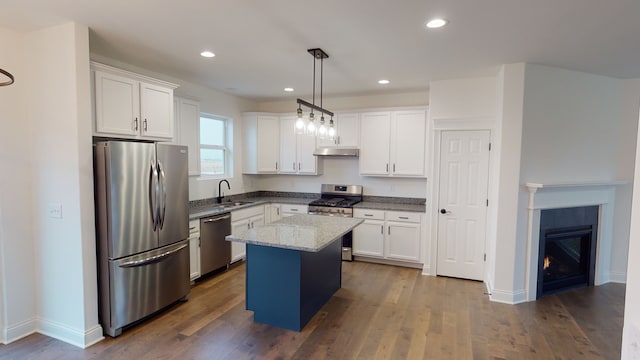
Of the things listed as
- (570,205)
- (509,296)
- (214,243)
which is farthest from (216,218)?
(570,205)

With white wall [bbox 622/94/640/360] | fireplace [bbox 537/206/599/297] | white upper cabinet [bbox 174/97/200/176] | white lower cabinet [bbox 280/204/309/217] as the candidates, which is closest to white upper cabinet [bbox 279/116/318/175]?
white lower cabinet [bbox 280/204/309/217]

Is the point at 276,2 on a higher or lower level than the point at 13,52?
higher

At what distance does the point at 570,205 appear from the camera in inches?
154

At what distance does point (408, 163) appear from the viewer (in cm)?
494

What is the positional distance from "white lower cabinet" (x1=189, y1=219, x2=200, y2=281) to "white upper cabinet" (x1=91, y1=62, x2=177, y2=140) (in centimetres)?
107

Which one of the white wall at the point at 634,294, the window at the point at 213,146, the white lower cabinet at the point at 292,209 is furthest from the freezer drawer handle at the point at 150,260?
the white wall at the point at 634,294

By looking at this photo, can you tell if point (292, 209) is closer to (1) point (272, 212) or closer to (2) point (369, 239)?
(1) point (272, 212)

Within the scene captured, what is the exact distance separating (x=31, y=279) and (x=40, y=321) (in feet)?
1.26

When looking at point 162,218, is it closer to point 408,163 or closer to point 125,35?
point 125,35

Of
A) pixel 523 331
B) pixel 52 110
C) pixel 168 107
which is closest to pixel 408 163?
pixel 523 331

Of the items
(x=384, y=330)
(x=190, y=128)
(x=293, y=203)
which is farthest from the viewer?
(x=293, y=203)

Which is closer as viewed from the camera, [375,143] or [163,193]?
[163,193]

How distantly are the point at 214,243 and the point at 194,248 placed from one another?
1.06 feet

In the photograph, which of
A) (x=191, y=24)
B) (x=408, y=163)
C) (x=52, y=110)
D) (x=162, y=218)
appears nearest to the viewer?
(x=191, y=24)
